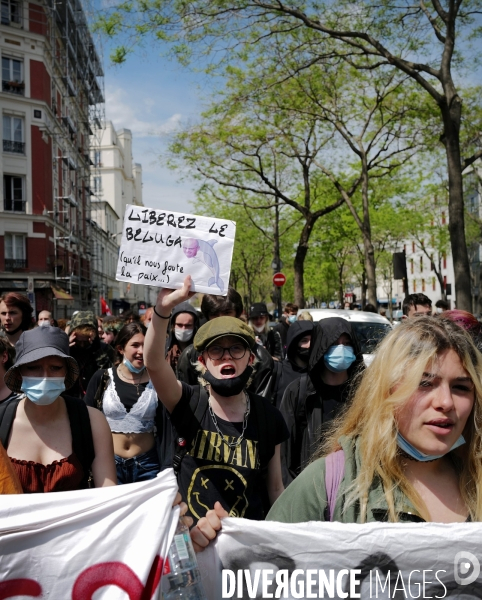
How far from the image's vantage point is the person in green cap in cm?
301

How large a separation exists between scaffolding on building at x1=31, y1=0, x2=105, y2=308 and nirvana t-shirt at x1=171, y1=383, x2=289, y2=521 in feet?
113

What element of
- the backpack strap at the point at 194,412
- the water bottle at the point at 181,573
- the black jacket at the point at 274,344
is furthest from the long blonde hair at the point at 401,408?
the black jacket at the point at 274,344

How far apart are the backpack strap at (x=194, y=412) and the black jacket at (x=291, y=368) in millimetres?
2323

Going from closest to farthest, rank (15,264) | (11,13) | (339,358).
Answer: (339,358) < (11,13) < (15,264)

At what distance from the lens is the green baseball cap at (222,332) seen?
3213 millimetres

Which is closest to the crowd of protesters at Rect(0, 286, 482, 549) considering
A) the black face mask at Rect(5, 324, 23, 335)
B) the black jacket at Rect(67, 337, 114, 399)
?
the black jacket at Rect(67, 337, 114, 399)

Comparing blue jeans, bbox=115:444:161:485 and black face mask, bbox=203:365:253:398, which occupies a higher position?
black face mask, bbox=203:365:253:398

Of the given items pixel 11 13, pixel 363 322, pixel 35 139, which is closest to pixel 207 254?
pixel 363 322

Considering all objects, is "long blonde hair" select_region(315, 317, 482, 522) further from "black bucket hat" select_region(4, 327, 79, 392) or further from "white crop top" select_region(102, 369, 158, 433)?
"white crop top" select_region(102, 369, 158, 433)

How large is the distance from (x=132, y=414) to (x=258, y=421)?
1647 millimetres

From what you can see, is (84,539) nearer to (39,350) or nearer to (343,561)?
(343,561)

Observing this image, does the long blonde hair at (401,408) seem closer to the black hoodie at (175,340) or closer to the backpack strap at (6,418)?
the backpack strap at (6,418)

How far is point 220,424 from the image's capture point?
316 cm

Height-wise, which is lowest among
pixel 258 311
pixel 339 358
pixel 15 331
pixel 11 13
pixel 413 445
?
pixel 413 445
